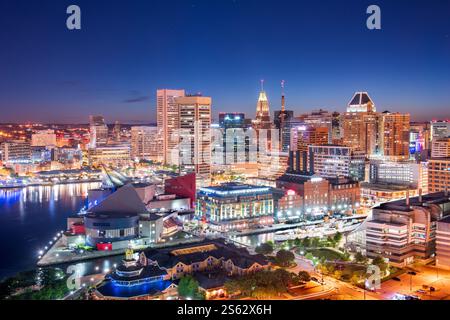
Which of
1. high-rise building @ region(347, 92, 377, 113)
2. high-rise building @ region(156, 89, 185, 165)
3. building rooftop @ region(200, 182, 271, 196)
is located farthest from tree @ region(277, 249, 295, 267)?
high-rise building @ region(347, 92, 377, 113)

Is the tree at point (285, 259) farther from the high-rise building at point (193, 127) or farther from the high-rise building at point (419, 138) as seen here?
the high-rise building at point (419, 138)

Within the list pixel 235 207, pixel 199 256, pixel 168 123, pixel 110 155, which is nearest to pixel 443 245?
pixel 199 256

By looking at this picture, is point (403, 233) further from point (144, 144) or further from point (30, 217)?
point (144, 144)

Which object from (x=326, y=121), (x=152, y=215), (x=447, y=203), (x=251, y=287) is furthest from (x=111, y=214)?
(x=326, y=121)

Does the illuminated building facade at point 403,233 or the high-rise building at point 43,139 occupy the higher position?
the high-rise building at point 43,139

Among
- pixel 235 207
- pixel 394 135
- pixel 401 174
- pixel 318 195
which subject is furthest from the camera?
pixel 394 135

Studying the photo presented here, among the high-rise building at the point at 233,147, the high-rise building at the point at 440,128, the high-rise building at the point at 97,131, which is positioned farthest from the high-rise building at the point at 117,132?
the high-rise building at the point at 440,128
